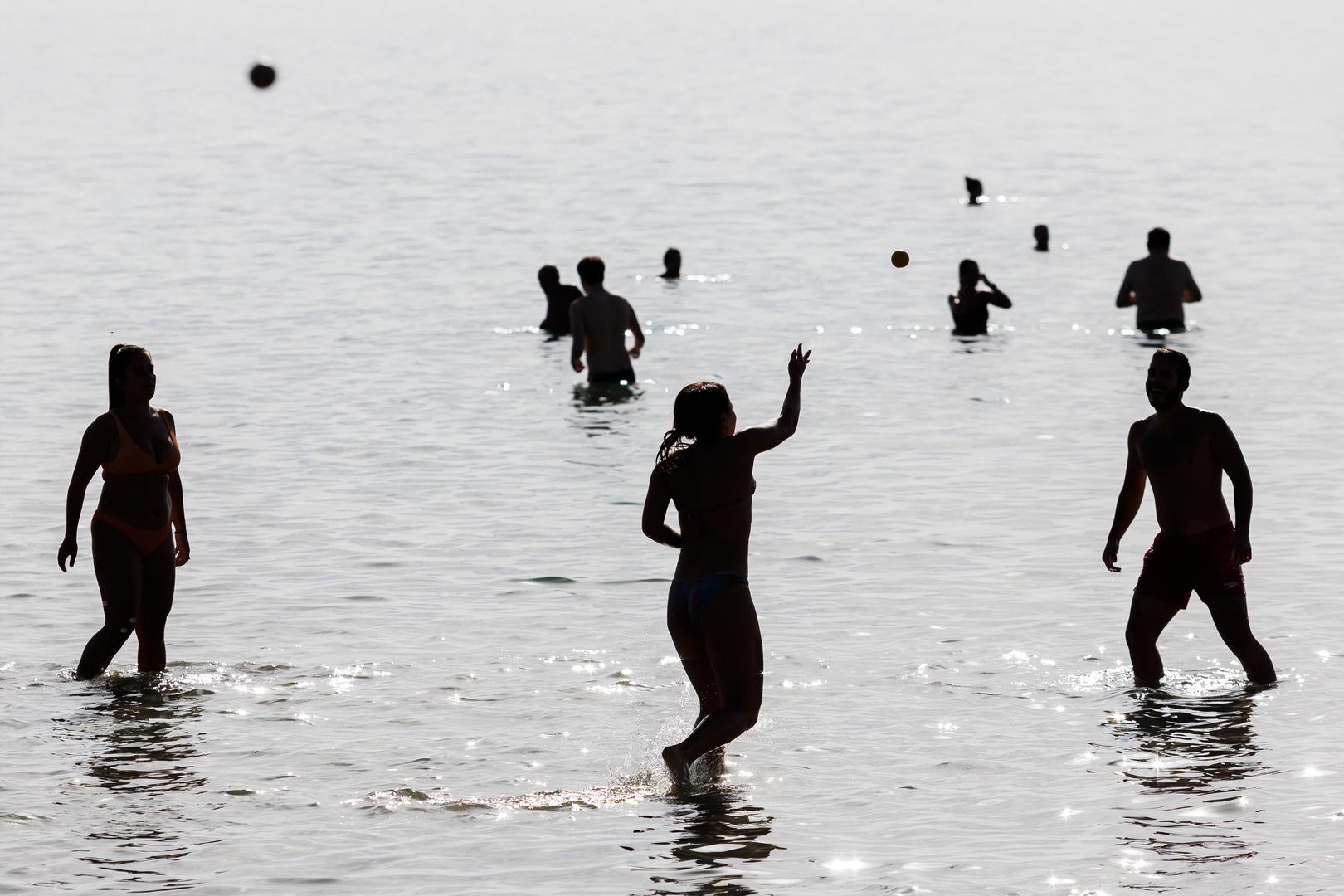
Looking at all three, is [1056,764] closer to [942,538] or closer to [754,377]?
→ [942,538]

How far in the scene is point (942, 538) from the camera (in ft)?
53.4

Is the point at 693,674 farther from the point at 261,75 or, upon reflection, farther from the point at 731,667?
the point at 261,75

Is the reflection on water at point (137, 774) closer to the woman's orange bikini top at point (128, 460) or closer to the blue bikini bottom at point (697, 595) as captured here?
the woman's orange bikini top at point (128, 460)

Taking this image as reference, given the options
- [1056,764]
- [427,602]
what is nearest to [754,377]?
[427,602]

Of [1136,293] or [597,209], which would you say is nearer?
[1136,293]

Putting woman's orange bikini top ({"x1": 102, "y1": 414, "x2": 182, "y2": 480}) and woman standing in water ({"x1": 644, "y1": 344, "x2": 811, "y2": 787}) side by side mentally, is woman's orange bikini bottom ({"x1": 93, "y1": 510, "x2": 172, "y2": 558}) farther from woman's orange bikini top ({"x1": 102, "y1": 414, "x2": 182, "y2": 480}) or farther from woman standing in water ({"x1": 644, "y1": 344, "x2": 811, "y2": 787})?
woman standing in water ({"x1": 644, "y1": 344, "x2": 811, "y2": 787})

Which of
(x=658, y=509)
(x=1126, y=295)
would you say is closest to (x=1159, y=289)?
(x=1126, y=295)

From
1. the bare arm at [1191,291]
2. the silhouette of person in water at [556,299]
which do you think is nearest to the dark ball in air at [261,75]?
the silhouette of person in water at [556,299]

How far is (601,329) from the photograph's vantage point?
899 inches

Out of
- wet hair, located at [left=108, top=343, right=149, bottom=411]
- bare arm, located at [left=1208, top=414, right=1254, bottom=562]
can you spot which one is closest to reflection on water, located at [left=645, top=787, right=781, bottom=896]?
bare arm, located at [left=1208, top=414, right=1254, bottom=562]

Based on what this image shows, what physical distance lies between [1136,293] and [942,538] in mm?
12386

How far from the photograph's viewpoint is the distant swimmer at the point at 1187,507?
421 inches

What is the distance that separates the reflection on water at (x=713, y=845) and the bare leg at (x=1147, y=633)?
2522 millimetres

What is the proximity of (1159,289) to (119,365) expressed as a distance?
748 inches
